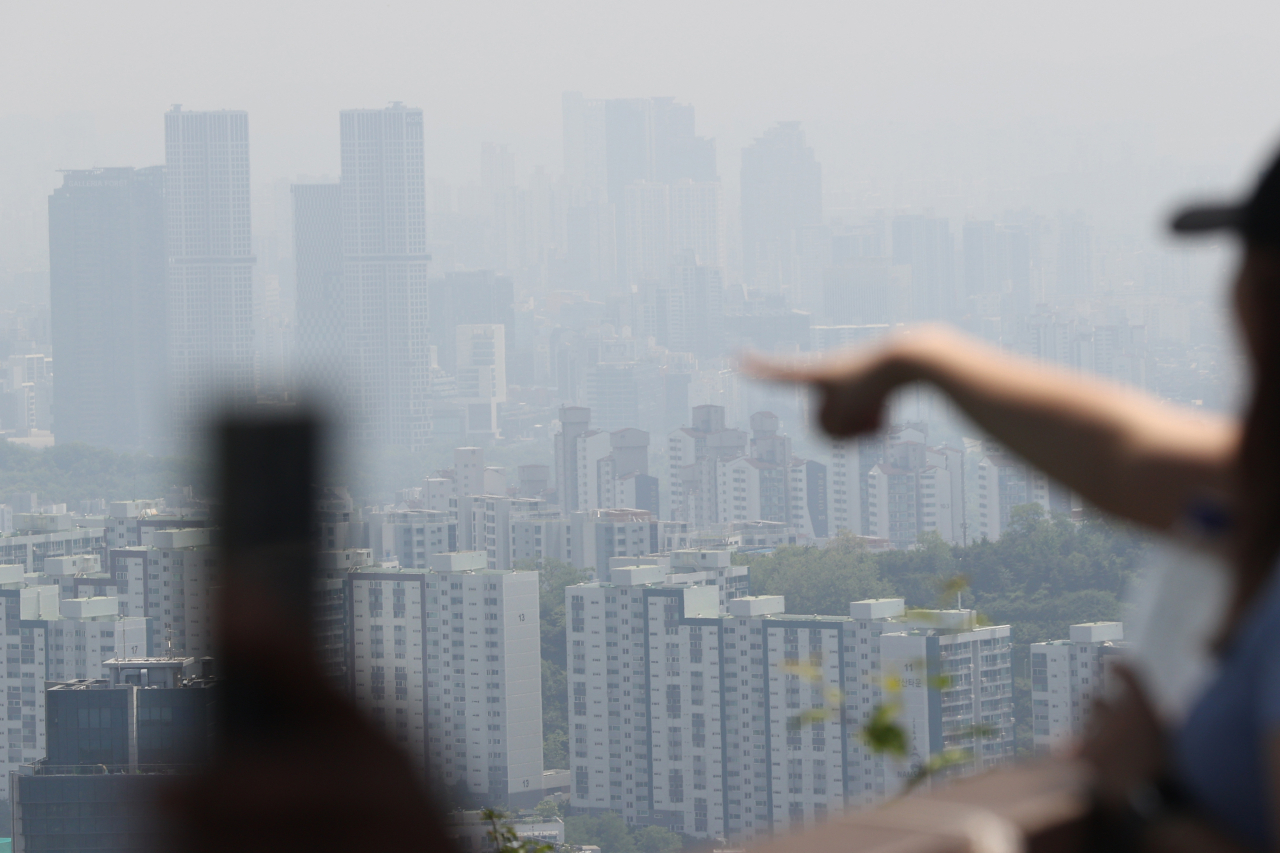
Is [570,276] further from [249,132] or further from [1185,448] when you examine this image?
[1185,448]

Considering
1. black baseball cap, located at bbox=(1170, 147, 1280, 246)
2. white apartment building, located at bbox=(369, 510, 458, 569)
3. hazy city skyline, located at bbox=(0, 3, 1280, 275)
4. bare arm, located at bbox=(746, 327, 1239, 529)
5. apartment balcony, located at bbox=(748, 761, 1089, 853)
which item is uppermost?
hazy city skyline, located at bbox=(0, 3, 1280, 275)

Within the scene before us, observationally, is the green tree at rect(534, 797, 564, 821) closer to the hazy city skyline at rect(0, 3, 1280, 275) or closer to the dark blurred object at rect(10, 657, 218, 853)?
the dark blurred object at rect(10, 657, 218, 853)

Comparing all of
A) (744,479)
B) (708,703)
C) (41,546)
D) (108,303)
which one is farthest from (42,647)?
(108,303)

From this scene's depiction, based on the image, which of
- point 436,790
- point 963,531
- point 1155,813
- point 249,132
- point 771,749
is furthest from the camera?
point 249,132

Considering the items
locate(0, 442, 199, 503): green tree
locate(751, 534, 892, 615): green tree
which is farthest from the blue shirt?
locate(0, 442, 199, 503): green tree

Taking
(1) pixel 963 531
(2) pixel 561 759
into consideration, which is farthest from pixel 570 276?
(2) pixel 561 759

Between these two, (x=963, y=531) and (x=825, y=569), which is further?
(x=963, y=531)

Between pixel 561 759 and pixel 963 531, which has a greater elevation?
pixel 963 531
